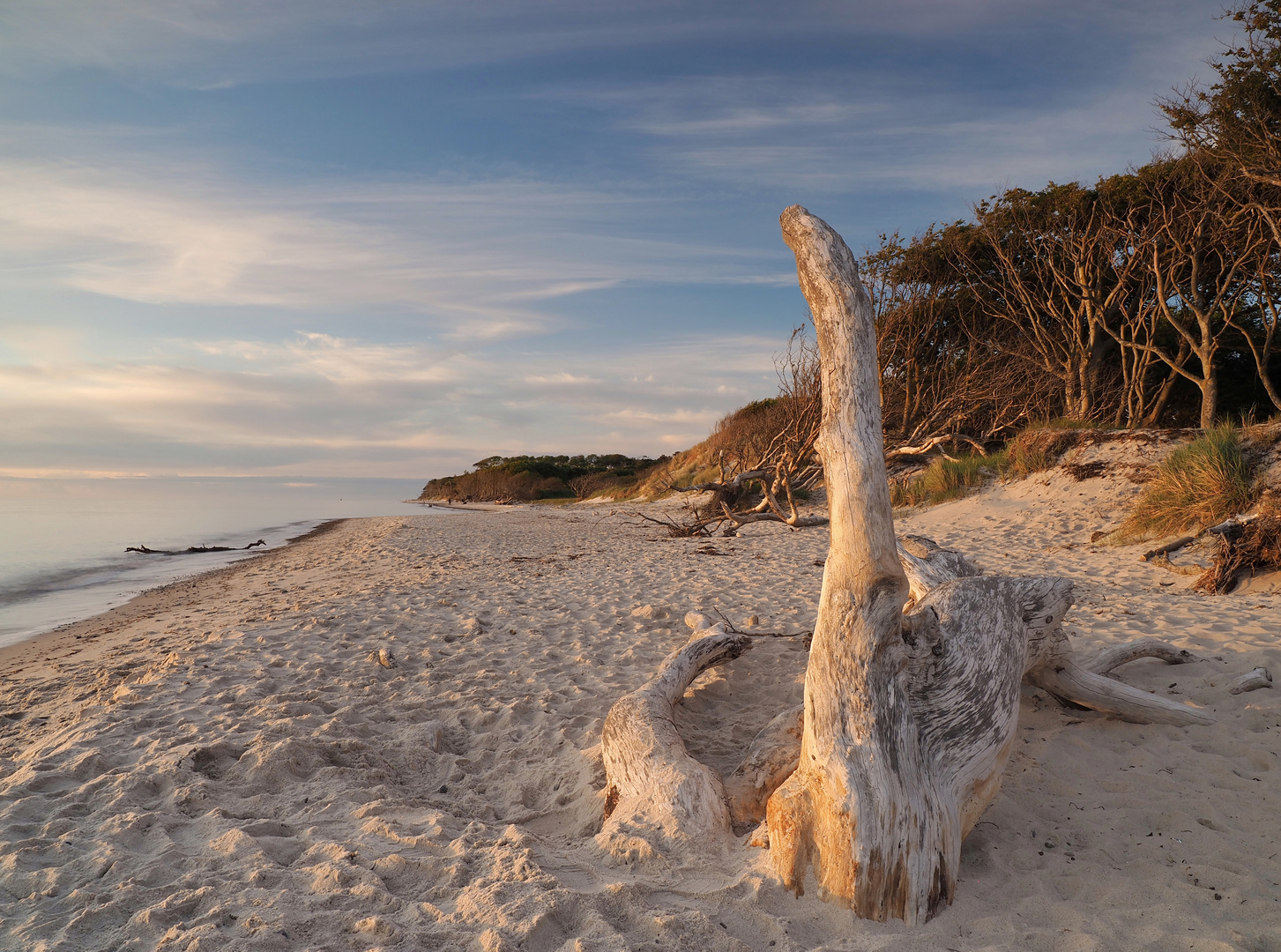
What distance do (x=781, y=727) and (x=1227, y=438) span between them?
8980mm

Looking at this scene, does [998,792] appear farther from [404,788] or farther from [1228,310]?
[1228,310]

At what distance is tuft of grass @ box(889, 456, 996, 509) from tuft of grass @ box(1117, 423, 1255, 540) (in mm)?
4318

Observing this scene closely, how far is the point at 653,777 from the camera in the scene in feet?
9.37

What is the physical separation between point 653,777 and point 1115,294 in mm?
18666

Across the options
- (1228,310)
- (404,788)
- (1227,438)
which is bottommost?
(404,788)

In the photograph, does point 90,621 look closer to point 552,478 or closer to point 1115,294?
point 1115,294

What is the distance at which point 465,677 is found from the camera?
4.57 m

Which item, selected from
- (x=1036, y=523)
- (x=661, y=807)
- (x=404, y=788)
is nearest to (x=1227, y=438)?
(x=1036, y=523)

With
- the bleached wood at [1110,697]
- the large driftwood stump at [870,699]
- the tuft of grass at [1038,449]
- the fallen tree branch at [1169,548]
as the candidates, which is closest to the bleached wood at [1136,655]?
the bleached wood at [1110,697]

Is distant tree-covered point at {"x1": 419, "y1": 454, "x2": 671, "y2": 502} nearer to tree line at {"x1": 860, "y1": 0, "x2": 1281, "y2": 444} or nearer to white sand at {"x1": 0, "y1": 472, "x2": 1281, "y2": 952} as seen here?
tree line at {"x1": 860, "y1": 0, "x2": 1281, "y2": 444}

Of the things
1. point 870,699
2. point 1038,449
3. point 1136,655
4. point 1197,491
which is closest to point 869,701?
point 870,699

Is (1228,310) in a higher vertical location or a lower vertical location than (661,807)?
higher

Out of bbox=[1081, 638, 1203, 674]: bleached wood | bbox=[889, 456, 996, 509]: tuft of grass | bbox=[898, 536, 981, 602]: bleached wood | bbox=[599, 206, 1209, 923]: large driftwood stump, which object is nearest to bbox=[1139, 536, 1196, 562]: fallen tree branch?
bbox=[1081, 638, 1203, 674]: bleached wood

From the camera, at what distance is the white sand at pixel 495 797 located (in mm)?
2059
